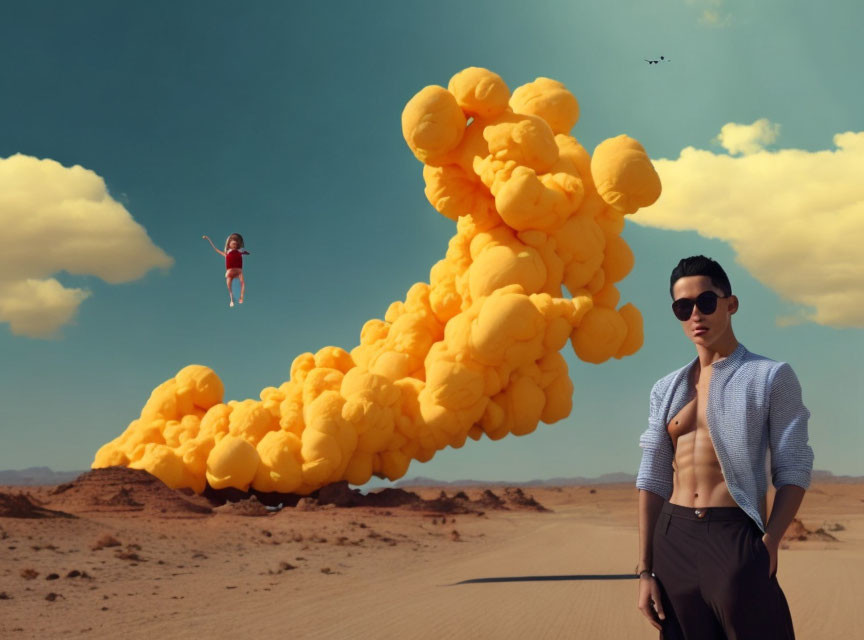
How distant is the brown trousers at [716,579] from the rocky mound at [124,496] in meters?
18.8

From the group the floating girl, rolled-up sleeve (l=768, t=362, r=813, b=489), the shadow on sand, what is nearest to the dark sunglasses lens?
rolled-up sleeve (l=768, t=362, r=813, b=489)

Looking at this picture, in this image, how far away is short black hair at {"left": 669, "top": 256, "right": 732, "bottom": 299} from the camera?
3.68 meters

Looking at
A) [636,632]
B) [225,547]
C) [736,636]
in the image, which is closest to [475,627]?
[636,632]

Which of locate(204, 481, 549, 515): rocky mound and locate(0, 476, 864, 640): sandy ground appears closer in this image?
locate(0, 476, 864, 640): sandy ground

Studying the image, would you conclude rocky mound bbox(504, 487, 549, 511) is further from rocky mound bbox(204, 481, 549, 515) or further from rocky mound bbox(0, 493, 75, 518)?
rocky mound bbox(0, 493, 75, 518)

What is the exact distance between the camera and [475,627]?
8.48 metres

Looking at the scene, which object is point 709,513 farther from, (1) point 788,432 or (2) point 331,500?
(2) point 331,500

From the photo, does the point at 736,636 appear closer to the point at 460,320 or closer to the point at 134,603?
the point at 134,603

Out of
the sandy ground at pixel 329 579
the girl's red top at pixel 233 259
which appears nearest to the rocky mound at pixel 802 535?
the sandy ground at pixel 329 579

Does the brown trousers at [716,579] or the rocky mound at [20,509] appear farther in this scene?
the rocky mound at [20,509]

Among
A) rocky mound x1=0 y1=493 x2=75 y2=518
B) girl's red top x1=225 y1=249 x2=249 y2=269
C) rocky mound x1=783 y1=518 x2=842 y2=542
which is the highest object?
girl's red top x1=225 y1=249 x2=249 y2=269

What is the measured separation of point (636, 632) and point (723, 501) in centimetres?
545

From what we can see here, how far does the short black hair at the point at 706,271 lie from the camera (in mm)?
3680

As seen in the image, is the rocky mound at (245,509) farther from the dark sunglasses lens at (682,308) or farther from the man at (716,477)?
the dark sunglasses lens at (682,308)
